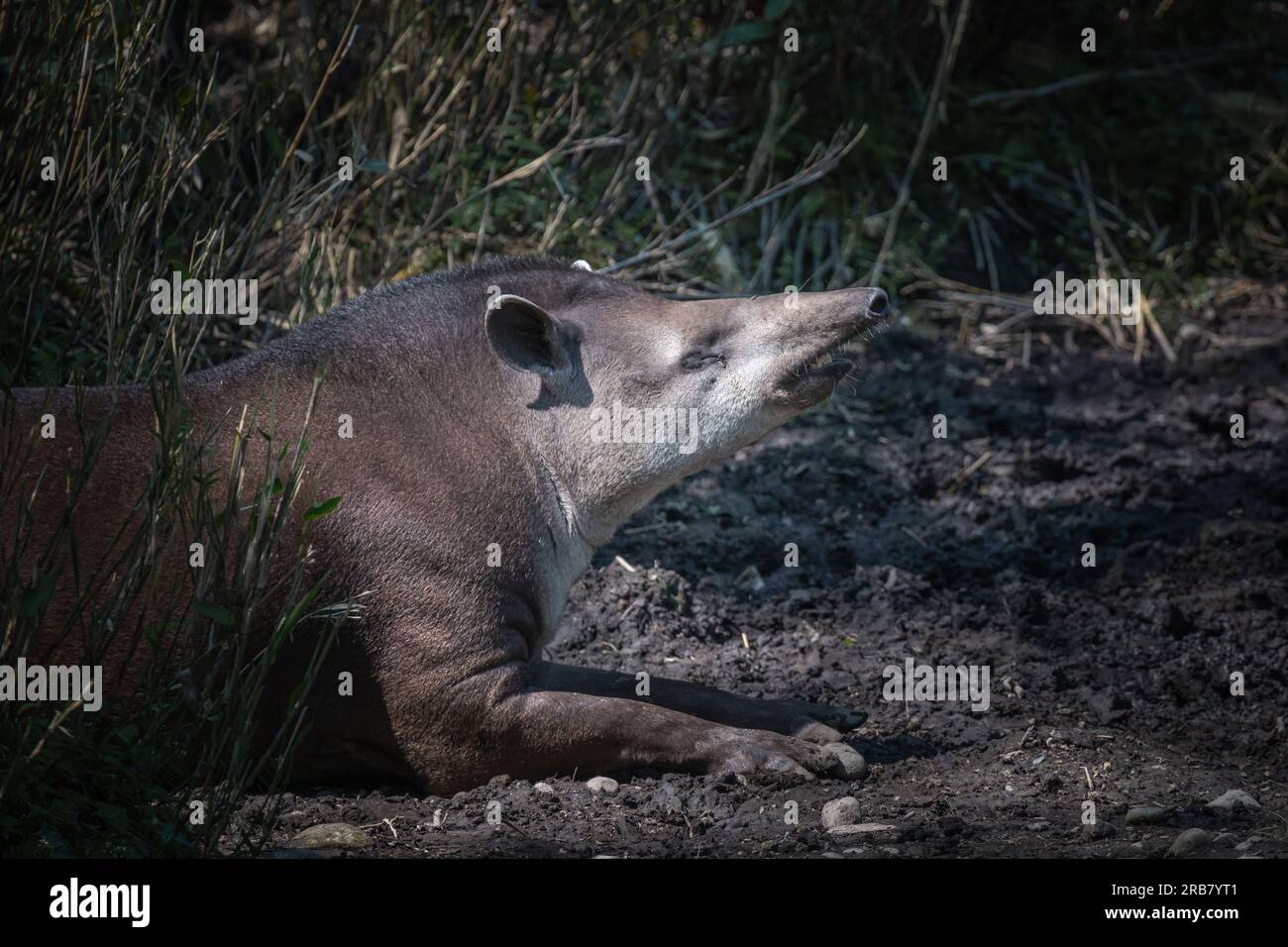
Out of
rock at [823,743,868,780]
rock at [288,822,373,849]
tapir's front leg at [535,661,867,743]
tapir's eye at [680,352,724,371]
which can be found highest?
tapir's eye at [680,352,724,371]

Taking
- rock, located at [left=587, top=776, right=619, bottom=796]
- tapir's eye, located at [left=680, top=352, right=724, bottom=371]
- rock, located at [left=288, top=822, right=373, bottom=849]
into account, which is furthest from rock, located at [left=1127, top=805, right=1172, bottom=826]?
rock, located at [left=288, top=822, right=373, bottom=849]

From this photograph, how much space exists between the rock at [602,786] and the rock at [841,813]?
0.71 metres

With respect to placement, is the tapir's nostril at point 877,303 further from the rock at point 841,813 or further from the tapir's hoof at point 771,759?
the rock at point 841,813

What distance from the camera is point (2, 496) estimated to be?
14.0ft

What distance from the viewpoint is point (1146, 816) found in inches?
175

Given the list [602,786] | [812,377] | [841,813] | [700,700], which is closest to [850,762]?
[841,813]

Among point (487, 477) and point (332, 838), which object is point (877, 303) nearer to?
point (487, 477)

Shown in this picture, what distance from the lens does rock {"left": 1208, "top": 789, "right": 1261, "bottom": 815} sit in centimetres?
453

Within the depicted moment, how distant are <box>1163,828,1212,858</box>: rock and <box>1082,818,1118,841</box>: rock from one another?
0.21 m

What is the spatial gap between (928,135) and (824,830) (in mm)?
6634

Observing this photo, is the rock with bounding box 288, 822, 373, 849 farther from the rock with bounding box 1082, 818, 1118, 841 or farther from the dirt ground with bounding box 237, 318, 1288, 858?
the rock with bounding box 1082, 818, 1118, 841

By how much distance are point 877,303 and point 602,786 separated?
1.96 meters

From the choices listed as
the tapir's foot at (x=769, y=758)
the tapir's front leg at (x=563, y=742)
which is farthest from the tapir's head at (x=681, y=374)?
the tapir's foot at (x=769, y=758)
